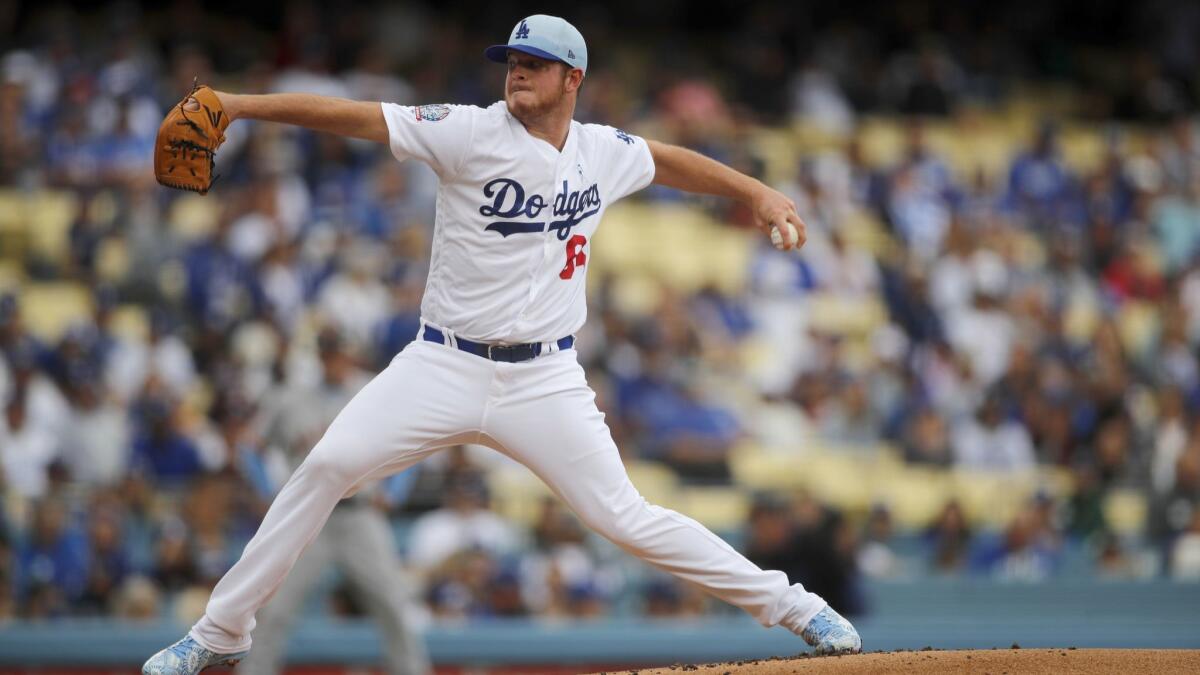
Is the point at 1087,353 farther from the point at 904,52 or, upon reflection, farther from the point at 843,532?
the point at 904,52

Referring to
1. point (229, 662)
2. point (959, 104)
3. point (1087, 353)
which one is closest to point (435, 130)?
point (229, 662)

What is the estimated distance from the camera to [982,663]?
18.6 ft

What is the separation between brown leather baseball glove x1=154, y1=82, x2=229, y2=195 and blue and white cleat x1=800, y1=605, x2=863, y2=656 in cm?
254

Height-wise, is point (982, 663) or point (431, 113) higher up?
point (431, 113)

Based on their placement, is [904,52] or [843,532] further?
[904,52]

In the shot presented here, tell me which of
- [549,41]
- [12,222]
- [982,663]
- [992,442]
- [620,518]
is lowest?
[982,663]

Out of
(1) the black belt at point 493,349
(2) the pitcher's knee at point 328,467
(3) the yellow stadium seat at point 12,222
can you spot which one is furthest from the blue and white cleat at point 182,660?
(3) the yellow stadium seat at point 12,222

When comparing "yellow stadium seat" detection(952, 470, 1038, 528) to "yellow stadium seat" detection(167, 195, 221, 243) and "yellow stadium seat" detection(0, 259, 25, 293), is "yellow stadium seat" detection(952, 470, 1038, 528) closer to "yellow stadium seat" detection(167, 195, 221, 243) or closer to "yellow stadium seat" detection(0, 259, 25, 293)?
"yellow stadium seat" detection(167, 195, 221, 243)

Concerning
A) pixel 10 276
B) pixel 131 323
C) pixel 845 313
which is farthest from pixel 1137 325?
pixel 10 276

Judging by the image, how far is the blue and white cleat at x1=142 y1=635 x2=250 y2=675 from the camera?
17.7 feet

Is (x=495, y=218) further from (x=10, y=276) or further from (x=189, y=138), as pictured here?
(x=10, y=276)

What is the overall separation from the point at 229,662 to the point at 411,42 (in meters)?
11.0

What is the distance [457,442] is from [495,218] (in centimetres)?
76

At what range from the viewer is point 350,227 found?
1304 cm
